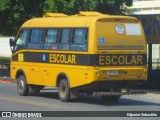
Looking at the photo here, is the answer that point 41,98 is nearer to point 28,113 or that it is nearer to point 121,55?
point 121,55

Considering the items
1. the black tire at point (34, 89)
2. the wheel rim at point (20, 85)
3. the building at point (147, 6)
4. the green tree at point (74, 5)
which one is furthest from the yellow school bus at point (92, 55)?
the building at point (147, 6)

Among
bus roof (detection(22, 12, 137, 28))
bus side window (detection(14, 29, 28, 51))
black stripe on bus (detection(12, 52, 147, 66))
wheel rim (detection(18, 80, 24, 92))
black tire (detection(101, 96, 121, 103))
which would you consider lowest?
black tire (detection(101, 96, 121, 103))

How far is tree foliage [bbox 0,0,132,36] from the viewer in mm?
32844

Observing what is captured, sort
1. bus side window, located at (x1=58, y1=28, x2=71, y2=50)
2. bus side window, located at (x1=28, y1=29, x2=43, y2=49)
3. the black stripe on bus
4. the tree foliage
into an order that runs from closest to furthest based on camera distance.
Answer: the black stripe on bus, bus side window, located at (x1=58, y1=28, x2=71, y2=50), bus side window, located at (x1=28, y1=29, x2=43, y2=49), the tree foliage

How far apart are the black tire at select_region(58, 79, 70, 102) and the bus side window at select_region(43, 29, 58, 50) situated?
4.61ft

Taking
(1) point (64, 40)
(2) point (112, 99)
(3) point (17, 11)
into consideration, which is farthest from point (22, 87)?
(3) point (17, 11)

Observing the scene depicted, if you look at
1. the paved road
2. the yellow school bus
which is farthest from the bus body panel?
the paved road

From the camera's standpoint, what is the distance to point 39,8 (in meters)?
35.4

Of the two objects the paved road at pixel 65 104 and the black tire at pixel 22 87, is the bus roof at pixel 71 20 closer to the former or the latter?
the black tire at pixel 22 87

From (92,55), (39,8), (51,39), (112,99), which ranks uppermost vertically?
(39,8)

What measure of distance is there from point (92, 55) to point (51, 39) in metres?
2.75

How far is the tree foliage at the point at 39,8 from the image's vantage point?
32.8 m

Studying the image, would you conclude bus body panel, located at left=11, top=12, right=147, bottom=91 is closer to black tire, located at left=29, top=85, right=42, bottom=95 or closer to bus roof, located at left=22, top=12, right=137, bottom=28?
bus roof, located at left=22, top=12, right=137, bottom=28

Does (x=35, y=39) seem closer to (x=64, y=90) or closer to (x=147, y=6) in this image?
(x=64, y=90)
